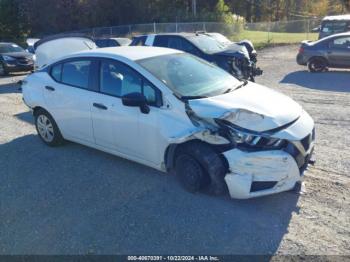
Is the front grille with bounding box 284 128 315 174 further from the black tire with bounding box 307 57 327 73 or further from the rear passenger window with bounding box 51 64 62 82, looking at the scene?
the black tire with bounding box 307 57 327 73

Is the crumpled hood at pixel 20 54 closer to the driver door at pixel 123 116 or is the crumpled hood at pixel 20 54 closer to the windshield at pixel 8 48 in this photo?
the windshield at pixel 8 48

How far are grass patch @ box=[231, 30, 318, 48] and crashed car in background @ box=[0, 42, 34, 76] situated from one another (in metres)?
14.3

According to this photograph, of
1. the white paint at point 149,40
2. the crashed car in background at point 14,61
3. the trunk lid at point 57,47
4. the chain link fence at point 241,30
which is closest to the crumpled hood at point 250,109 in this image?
the white paint at point 149,40

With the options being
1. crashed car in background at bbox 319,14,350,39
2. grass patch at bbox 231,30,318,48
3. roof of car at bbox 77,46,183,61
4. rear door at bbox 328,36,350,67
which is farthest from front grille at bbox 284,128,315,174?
grass patch at bbox 231,30,318,48

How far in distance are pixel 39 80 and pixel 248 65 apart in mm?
6262

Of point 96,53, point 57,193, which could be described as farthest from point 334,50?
point 57,193

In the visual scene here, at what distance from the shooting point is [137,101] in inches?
171

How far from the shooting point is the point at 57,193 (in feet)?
14.8

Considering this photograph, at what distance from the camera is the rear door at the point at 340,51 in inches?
510

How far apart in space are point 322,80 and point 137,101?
30.8 feet

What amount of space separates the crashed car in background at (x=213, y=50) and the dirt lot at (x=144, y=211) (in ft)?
16.1

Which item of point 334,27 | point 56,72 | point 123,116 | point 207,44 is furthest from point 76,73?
point 334,27

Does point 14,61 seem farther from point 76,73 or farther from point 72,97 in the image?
point 72,97

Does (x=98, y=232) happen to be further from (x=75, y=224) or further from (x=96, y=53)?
(x=96, y=53)
